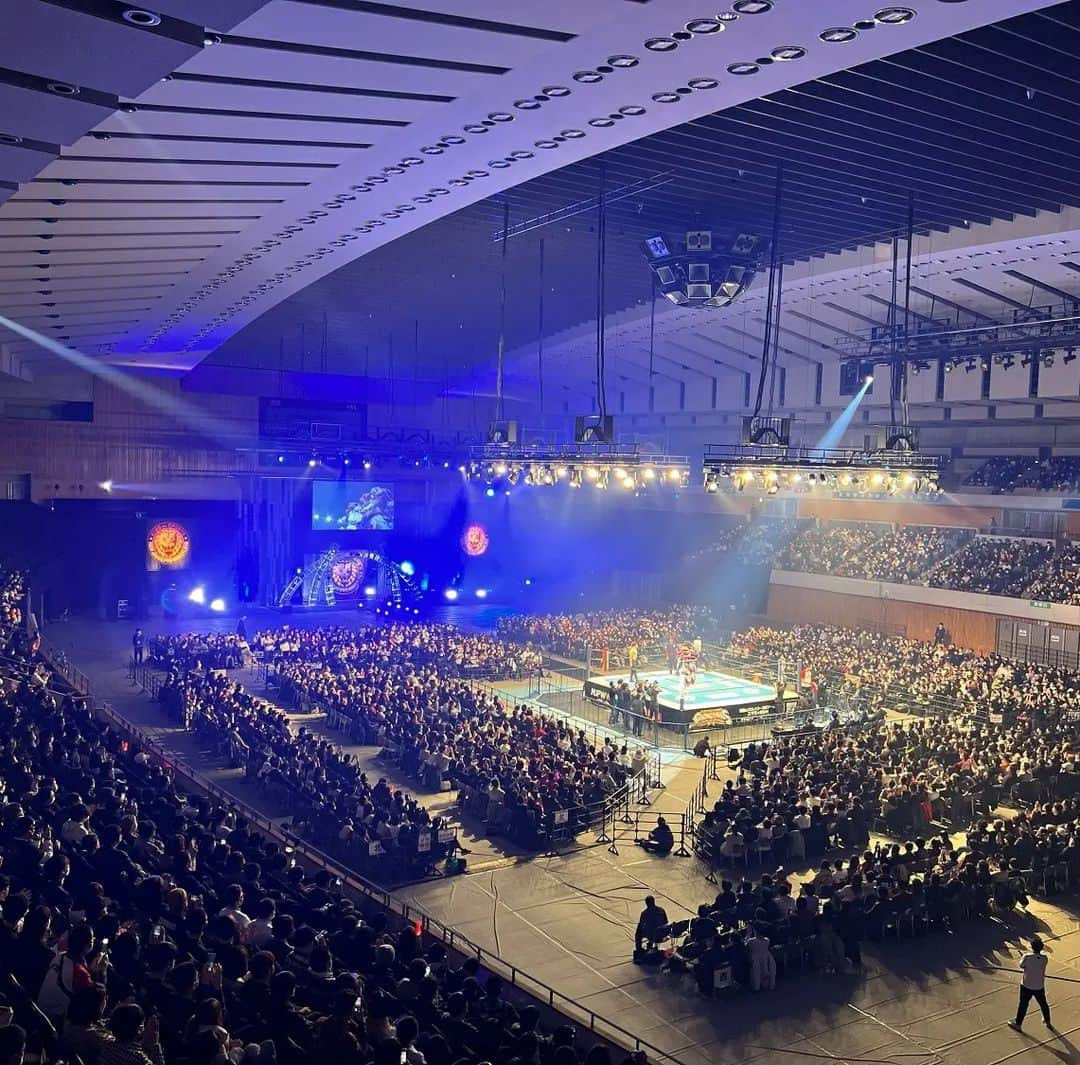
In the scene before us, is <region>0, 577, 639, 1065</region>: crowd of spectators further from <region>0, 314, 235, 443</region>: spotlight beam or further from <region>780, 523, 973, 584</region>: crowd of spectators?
<region>780, 523, 973, 584</region>: crowd of spectators

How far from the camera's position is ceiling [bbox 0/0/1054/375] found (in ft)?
19.7

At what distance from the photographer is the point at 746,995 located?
10938mm

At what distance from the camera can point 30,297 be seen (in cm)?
1428

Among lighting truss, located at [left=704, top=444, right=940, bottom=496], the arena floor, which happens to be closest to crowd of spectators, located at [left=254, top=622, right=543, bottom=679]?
lighting truss, located at [left=704, top=444, right=940, bottom=496]

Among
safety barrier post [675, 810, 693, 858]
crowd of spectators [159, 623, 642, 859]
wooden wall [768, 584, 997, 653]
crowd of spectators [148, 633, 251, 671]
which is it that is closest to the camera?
crowd of spectators [159, 623, 642, 859]

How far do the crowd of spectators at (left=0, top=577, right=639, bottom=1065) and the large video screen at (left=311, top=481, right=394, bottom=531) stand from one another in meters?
25.7

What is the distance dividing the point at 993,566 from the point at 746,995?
2193 centimetres

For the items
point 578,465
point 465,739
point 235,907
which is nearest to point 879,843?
point 465,739

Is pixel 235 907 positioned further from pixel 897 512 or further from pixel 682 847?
pixel 897 512

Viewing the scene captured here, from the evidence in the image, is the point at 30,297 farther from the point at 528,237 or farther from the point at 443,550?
the point at 443,550

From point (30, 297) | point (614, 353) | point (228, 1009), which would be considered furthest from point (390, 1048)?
point (614, 353)

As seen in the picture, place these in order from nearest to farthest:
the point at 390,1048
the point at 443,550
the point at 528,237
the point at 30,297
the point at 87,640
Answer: the point at 390,1048 < the point at 30,297 < the point at 528,237 < the point at 87,640 < the point at 443,550

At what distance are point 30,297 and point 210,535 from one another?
23.2 m

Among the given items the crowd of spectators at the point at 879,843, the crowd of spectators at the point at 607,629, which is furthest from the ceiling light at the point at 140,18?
the crowd of spectators at the point at 607,629
